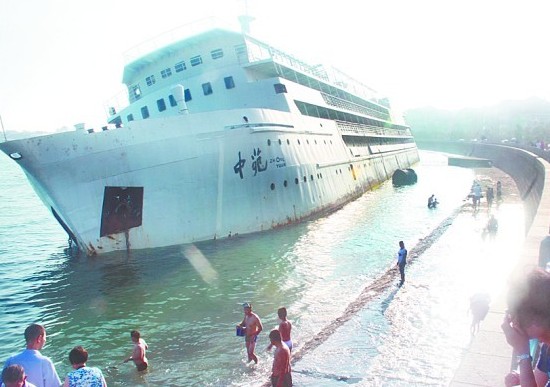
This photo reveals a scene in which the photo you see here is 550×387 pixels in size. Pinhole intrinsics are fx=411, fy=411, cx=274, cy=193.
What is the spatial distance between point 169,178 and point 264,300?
20.8 feet

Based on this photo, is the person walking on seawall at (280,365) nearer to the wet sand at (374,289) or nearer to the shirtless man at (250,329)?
the wet sand at (374,289)

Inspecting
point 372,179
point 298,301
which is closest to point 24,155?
point 298,301

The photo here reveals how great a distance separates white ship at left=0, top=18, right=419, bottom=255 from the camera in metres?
14.0

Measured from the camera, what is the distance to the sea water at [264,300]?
7730mm

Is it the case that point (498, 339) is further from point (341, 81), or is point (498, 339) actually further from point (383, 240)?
point (341, 81)

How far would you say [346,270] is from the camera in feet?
45.4

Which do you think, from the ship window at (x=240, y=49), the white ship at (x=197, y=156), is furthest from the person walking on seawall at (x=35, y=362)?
the ship window at (x=240, y=49)

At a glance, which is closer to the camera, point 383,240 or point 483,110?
point 383,240

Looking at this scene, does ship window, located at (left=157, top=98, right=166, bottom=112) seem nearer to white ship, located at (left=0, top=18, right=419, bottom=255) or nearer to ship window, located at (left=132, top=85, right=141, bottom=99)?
white ship, located at (left=0, top=18, right=419, bottom=255)

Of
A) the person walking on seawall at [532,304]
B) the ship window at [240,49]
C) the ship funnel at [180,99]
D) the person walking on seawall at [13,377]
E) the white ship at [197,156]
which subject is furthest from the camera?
the ship window at [240,49]

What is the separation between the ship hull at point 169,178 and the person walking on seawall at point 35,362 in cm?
1074

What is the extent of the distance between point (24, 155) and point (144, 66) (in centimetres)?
1393

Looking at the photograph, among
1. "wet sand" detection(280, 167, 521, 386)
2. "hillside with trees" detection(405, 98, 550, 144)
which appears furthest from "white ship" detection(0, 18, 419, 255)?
"hillside with trees" detection(405, 98, 550, 144)

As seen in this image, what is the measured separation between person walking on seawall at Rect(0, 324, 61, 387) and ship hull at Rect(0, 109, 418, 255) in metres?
10.7
